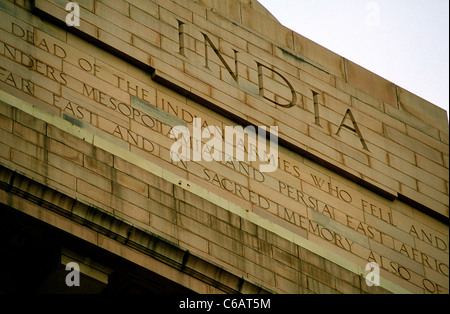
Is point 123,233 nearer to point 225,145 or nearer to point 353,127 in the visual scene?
point 225,145

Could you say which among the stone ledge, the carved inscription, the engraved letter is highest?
the engraved letter

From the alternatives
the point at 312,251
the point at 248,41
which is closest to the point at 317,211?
the point at 312,251

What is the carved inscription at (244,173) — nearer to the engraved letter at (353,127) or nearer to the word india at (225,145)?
the engraved letter at (353,127)

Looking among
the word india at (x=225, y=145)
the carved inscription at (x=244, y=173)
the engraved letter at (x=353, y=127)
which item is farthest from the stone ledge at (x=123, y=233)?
the engraved letter at (x=353, y=127)

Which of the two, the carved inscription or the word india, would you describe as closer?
the carved inscription

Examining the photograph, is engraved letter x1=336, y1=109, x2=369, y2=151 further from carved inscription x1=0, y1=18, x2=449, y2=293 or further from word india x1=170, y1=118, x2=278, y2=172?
word india x1=170, y1=118, x2=278, y2=172

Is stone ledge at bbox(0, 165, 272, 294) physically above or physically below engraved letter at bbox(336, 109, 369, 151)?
below

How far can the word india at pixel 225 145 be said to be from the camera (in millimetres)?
29609

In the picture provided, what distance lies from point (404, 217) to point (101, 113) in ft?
23.9

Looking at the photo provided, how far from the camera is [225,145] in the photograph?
30.4 m

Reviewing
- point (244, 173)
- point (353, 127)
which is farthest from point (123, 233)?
point (353, 127)

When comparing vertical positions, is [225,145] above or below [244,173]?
above

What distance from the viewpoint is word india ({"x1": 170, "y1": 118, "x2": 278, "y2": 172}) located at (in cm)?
2961

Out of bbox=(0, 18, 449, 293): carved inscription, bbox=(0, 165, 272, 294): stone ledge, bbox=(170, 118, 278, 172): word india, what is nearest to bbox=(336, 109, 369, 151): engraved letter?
bbox=(0, 18, 449, 293): carved inscription
